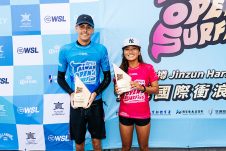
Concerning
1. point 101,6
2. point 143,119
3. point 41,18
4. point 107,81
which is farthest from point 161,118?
point 41,18

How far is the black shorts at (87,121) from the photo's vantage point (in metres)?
3.29

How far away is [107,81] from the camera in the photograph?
132 inches

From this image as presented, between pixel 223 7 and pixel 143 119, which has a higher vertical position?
pixel 223 7

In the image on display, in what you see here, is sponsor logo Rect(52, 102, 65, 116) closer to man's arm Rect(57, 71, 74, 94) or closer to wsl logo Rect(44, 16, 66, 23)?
man's arm Rect(57, 71, 74, 94)

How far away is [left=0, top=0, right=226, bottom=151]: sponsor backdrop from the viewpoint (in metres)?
3.86

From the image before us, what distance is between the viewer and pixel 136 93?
11.1ft

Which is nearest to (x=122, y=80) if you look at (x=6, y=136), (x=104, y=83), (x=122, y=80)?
(x=122, y=80)

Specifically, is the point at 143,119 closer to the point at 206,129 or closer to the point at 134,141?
the point at 134,141

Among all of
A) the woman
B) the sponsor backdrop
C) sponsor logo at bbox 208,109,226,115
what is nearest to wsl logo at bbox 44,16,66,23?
the sponsor backdrop

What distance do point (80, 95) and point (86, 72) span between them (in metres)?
0.29

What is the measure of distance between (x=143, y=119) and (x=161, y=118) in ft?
2.52

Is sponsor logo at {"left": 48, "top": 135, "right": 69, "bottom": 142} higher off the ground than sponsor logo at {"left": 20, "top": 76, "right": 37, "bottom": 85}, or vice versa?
sponsor logo at {"left": 20, "top": 76, "right": 37, "bottom": 85}

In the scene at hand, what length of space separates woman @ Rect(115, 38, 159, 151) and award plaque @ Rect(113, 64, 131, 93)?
0.16 feet

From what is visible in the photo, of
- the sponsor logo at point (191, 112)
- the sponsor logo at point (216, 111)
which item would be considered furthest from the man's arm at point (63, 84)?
the sponsor logo at point (216, 111)
